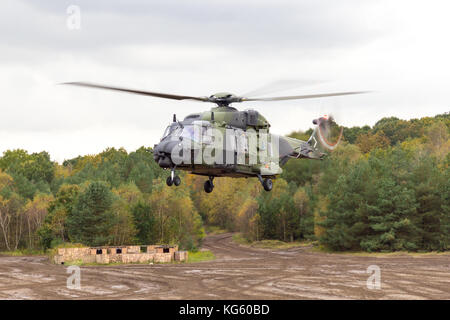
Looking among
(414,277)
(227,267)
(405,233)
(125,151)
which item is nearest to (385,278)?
(414,277)

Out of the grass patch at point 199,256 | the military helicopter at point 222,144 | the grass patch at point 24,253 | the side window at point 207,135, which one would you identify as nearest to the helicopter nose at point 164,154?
the military helicopter at point 222,144

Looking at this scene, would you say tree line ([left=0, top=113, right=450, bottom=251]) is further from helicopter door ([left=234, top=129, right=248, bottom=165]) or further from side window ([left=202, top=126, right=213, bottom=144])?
side window ([left=202, top=126, right=213, bottom=144])

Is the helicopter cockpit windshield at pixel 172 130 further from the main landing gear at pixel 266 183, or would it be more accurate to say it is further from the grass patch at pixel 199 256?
the grass patch at pixel 199 256

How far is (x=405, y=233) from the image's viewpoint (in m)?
90.1

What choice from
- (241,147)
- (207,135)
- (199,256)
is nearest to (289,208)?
(199,256)

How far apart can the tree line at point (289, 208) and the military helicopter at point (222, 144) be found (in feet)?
101

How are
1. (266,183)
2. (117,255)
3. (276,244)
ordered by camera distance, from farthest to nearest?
(276,244)
(117,255)
(266,183)

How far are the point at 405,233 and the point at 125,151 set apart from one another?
116 meters

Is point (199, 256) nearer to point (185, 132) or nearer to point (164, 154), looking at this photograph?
point (185, 132)

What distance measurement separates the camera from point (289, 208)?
116688 millimetres

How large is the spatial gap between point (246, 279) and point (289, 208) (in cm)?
5328

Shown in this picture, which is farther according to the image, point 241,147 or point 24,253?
point 24,253

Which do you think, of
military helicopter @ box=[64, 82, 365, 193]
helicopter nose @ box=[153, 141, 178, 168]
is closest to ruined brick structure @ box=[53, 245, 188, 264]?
military helicopter @ box=[64, 82, 365, 193]

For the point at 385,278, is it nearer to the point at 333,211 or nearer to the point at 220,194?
the point at 333,211
